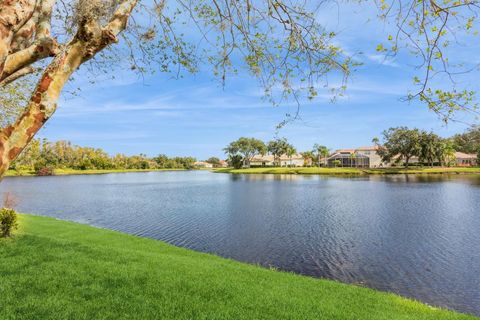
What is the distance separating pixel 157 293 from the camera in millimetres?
6574

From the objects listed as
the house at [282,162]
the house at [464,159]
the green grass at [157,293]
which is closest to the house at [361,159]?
the house at [464,159]

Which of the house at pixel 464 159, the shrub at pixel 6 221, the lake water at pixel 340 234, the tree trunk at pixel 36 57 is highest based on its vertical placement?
the house at pixel 464 159

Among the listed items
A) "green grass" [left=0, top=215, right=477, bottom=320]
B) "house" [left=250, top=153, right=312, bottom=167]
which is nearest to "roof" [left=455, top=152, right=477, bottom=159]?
"house" [left=250, top=153, right=312, bottom=167]

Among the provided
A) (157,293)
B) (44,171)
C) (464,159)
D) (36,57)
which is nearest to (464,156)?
(464,159)

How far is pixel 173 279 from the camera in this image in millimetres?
7586

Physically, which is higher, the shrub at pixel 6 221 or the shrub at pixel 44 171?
the shrub at pixel 44 171

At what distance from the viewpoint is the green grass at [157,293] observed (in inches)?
224

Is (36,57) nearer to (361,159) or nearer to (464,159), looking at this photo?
(361,159)

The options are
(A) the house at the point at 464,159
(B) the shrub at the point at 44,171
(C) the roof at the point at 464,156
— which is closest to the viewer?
(B) the shrub at the point at 44,171

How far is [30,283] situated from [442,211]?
1235 inches

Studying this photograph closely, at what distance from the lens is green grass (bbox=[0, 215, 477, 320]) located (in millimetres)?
5680

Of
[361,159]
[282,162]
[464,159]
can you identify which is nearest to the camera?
[464,159]

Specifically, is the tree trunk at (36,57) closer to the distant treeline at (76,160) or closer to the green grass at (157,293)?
the green grass at (157,293)

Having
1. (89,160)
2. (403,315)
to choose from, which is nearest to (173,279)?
(403,315)
